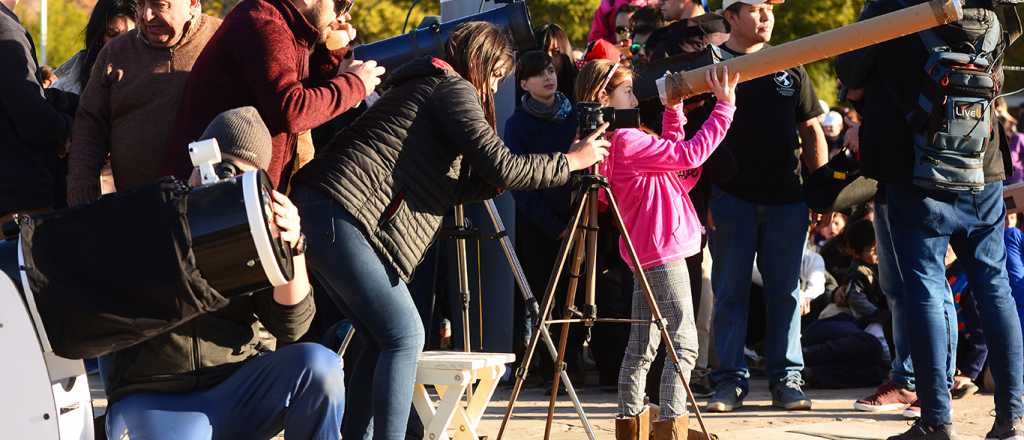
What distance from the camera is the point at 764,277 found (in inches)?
253

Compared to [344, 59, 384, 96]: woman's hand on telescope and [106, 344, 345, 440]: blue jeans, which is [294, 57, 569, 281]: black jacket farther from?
[106, 344, 345, 440]: blue jeans

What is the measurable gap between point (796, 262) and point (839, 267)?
7.45 ft

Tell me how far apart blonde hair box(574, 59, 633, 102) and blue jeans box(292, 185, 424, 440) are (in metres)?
1.27

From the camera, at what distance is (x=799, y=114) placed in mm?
6480

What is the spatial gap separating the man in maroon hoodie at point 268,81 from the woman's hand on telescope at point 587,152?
0.70m

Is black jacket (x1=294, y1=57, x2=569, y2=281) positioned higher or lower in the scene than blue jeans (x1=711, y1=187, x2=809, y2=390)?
higher

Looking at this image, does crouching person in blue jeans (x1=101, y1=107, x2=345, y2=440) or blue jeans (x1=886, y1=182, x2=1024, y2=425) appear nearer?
crouching person in blue jeans (x1=101, y1=107, x2=345, y2=440)

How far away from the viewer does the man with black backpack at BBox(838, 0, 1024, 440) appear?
201 inches

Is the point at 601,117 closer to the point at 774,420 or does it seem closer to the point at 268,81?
the point at 268,81

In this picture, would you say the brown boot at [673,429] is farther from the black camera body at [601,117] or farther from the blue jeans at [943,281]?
the black camera body at [601,117]

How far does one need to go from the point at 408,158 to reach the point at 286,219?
50.5 inches

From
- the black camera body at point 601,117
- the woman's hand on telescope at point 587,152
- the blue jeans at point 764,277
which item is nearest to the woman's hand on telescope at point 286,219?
the woman's hand on telescope at point 587,152

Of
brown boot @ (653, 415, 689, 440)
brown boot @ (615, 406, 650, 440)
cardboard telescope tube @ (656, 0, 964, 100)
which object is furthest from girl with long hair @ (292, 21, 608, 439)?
brown boot @ (653, 415, 689, 440)

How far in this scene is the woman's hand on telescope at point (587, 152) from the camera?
4.59 m
